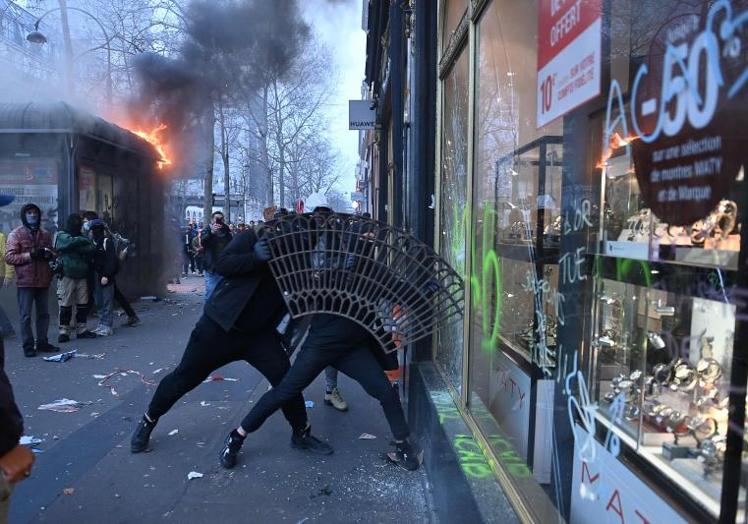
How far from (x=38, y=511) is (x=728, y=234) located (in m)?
3.56

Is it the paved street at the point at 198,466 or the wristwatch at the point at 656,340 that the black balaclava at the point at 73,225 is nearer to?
the paved street at the point at 198,466

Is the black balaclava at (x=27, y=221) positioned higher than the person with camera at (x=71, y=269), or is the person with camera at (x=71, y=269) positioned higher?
the black balaclava at (x=27, y=221)

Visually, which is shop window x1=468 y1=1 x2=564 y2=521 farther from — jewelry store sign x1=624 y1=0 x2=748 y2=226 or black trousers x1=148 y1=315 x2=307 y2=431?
black trousers x1=148 y1=315 x2=307 y2=431

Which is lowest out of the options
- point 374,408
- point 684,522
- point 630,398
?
point 374,408

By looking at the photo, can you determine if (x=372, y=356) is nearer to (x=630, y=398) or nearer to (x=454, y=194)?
(x=454, y=194)

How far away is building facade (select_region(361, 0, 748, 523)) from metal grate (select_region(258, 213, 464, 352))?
0.43 metres

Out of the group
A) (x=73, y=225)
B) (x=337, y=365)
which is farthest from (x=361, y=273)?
(x=73, y=225)

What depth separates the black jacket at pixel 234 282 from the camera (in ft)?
11.1

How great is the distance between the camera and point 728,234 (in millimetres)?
1156

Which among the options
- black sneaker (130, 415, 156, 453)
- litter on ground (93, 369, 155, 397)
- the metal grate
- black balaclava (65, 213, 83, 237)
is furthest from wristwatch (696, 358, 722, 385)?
black balaclava (65, 213, 83, 237)

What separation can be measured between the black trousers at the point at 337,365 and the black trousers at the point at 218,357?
124 millimetres

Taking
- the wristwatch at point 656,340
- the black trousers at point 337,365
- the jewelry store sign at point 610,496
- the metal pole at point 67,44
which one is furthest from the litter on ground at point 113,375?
the metal pole at point 67,44

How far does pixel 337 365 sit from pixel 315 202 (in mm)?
1072

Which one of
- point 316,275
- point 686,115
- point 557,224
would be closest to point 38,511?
point 316,275
